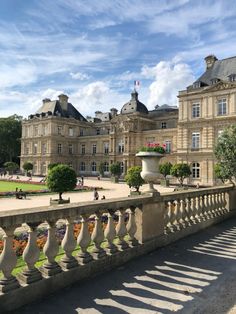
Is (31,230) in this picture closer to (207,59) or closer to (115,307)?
(115,307)

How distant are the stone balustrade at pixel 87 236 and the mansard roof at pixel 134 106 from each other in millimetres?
52421

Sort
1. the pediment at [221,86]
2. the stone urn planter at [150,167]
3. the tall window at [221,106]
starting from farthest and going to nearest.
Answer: the tall window at [221,106] → the pediment at [221,86] → the stone urn planter at [150,167]

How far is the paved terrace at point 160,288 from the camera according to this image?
3432 mm

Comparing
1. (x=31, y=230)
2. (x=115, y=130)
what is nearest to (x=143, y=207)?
(x=31, y=230)

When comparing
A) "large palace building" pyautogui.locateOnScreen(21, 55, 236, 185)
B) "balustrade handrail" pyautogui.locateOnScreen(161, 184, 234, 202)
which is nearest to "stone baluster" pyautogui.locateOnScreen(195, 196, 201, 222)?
"balustrade handrail" pyautogui.locateOnScreen(161, 184, 234, 202)

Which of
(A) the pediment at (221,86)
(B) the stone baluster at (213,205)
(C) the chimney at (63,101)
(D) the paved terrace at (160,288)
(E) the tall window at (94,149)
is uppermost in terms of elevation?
(C) the chimney at (63,101)

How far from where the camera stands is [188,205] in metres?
7.34

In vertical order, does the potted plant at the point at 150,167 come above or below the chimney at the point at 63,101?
below

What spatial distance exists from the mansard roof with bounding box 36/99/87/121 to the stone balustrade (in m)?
61.3

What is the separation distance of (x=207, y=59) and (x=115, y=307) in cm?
4600

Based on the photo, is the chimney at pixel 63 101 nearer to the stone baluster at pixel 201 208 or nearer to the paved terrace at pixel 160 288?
the stone baluster at pixel 201 208

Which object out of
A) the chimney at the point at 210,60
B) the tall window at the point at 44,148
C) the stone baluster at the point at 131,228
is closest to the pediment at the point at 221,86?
the chimney at the point at 210,60

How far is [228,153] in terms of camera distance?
38.4 feet

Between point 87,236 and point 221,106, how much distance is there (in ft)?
126
